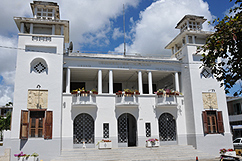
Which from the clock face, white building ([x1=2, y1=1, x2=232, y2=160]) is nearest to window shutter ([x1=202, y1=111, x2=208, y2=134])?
white building ([x1=2, y1=1, x2=232, y2=160])

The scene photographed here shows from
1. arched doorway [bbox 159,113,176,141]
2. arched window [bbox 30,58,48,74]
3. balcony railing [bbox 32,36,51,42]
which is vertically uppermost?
balcony railing [bbox 32,36,51,42]

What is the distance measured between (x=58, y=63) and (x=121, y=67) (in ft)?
19.3

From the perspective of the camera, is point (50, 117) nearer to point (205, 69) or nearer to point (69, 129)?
point (69, 129)

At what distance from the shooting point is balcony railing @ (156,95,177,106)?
20.8 metres

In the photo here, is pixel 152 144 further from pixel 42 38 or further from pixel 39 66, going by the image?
pixel 42 38

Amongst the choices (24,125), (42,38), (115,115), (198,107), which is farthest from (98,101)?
(198,107)

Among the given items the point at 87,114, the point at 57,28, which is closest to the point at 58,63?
the point at 57,28

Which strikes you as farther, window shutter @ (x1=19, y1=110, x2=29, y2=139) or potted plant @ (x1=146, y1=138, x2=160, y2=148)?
potted plant @ (x1=146, y1=138, x2=160, y2=148)

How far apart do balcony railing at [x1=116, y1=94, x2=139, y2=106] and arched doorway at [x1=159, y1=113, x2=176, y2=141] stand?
Result: 3.37 metres

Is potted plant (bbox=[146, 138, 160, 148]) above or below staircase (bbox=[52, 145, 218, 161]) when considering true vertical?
above

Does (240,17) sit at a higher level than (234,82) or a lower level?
higher

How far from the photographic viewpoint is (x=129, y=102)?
2012 cm

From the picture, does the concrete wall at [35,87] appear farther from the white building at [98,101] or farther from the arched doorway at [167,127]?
the arched doorway at [167,127]

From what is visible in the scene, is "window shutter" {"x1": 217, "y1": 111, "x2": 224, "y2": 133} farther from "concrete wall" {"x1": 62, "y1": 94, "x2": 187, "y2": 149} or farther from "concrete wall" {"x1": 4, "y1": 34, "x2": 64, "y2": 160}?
"concrete wall" {"x1": 4, "y1": 34, "x2": 64, "y2": 160}
